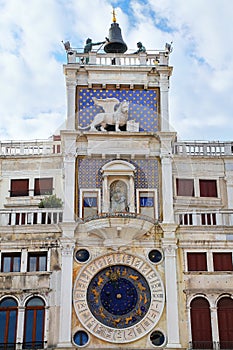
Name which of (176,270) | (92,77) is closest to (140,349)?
(176,270)

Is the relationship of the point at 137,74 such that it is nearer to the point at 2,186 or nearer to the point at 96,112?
the point at 96,112

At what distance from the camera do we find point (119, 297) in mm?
25156

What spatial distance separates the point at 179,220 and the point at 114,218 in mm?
3155

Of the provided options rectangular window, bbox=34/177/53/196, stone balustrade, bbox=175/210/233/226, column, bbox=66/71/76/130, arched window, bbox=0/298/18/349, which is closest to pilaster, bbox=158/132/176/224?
stone balustrade, bbox=175/210/233/226

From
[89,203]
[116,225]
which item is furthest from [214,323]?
[89,203]

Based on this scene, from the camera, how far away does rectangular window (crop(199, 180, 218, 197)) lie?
2872cm

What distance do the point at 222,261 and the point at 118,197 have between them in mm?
5262

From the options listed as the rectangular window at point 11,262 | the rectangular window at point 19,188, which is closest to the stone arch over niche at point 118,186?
the rectangular window at point 19,188

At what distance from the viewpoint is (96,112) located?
28562 millimetres

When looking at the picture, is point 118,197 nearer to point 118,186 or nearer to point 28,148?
point 118,186

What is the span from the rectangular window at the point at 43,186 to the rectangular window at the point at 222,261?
8171mm

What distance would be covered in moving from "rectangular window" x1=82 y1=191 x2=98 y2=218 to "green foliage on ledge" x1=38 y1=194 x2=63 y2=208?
1.07 metres

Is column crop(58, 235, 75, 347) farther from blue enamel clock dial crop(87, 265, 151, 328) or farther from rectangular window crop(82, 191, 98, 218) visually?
rectangular window crop(82, 191, 98, 218)

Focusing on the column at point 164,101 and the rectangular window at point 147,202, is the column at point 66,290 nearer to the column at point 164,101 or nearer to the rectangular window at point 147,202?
the rectangular window at point 147,202
